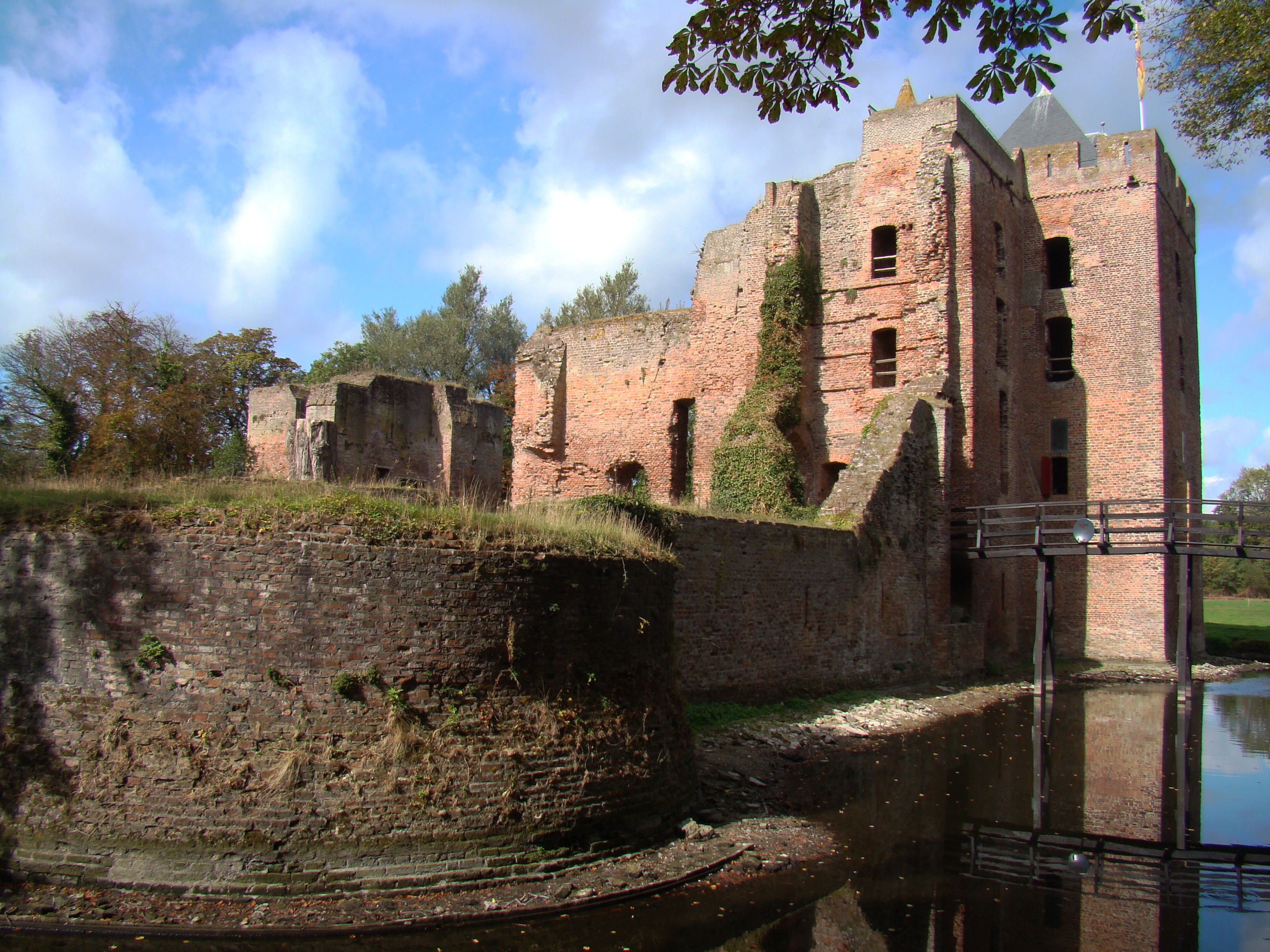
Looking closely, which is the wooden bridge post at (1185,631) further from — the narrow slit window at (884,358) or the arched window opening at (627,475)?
the arched window opening at (627,475)

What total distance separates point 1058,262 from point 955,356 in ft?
26.4

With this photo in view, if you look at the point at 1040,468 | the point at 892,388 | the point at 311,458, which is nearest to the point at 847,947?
the point at 311,458

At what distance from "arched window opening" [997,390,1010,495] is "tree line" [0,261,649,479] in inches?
574

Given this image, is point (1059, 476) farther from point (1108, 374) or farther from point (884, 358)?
point (884, 358)

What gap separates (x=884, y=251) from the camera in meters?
22.5

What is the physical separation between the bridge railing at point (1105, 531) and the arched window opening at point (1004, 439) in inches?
33.5

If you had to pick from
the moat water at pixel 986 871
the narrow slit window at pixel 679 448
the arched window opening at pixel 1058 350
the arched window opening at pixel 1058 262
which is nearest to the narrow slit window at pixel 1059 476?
the arched window opening at pixel 1058 350

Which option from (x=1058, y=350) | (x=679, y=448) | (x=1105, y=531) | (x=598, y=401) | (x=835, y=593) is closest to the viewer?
(x=835, y=593)

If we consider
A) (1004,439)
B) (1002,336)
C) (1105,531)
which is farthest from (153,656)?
(1002,336)

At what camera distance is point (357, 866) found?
643cm

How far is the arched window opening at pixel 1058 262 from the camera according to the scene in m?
26.2

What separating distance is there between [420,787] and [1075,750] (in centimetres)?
1005

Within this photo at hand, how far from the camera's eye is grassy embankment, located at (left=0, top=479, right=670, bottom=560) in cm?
709

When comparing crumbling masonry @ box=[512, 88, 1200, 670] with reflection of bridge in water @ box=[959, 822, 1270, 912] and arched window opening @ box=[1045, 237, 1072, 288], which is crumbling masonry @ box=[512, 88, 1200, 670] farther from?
reflection of bridge in water @ box=[959, 822, 1270, 912]
